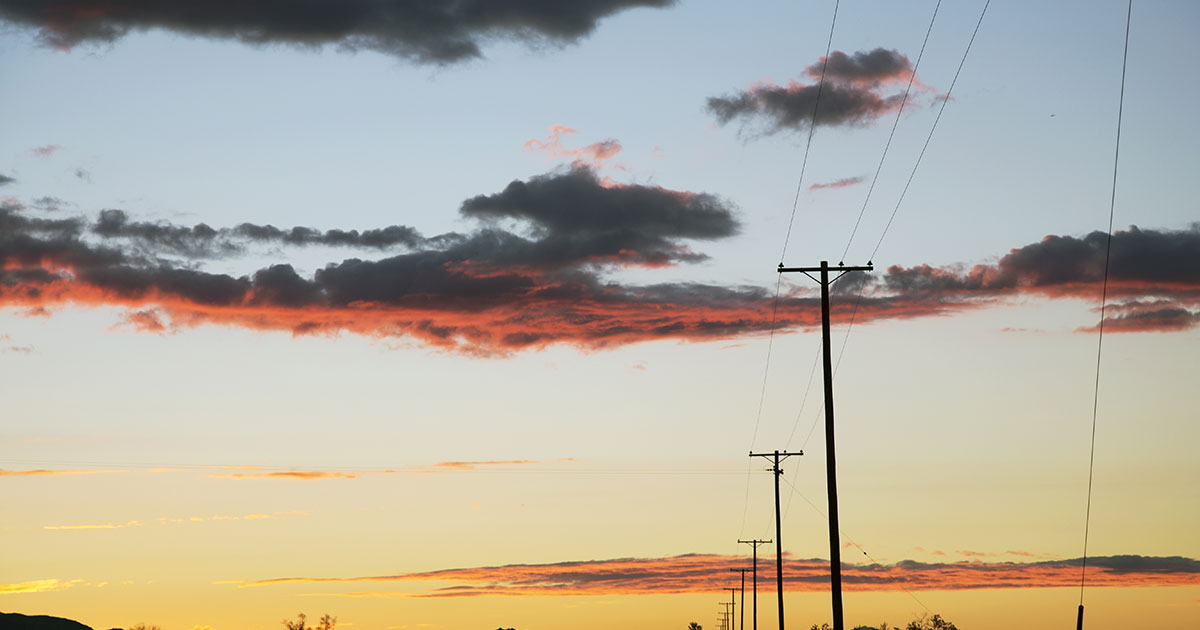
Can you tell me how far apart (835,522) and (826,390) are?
4733 millimetres

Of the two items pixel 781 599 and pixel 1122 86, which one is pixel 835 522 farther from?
pixel 781 599

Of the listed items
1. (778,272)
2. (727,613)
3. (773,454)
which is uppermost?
(778,272)

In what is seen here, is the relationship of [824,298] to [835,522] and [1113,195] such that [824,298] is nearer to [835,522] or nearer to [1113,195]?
[835,522]

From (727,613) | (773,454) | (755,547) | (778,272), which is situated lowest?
(727,613)

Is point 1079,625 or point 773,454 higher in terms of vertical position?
point 773,454

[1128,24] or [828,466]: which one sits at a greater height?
[1128,24]

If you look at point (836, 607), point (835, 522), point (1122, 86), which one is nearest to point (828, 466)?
point (835, 522)

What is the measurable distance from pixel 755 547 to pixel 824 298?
78.2 m

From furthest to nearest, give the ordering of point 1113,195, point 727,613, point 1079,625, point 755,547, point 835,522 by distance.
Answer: point 727,613 → point 755,547 → point 835,522 → point 1079,625 → point 1113,195

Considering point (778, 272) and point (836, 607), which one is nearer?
point (836, 607)

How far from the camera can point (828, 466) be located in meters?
40.7

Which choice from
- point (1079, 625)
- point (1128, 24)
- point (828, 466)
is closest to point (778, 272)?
point (828, 466)

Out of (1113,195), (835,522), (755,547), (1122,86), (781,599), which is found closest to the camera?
(1122,86)

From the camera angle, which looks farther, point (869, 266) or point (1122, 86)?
point (869, 266)
